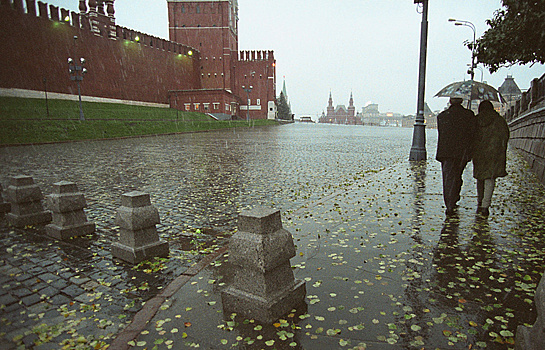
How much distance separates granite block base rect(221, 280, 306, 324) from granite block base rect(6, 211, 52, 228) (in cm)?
448

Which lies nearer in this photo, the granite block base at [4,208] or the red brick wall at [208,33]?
the granite block base at [4,208]

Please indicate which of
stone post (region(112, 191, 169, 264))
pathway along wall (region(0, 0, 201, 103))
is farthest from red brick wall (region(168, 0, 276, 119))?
stone post (region(112, 191, 169, 264))

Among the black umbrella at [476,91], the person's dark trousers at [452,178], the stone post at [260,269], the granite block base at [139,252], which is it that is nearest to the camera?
the stone post at [260,269]

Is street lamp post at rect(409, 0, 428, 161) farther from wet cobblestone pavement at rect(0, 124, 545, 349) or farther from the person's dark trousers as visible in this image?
the person's dark trousers

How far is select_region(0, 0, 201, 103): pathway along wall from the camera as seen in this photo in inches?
1323

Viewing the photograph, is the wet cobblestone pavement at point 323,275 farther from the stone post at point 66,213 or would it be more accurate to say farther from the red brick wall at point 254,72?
the red brick wall at point 254,72

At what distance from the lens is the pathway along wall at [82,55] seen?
33.6 m

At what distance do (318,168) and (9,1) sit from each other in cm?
3598

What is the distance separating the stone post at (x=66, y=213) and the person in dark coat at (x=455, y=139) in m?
5.87

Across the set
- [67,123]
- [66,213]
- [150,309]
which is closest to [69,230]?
[66,213]

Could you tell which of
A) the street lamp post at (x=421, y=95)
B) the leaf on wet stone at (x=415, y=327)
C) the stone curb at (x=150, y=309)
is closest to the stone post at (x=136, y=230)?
the stone curb at (x=150, y=309)

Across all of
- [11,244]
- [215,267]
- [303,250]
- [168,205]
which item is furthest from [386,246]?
[11,244]

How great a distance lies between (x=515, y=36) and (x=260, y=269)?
1224 centimetres

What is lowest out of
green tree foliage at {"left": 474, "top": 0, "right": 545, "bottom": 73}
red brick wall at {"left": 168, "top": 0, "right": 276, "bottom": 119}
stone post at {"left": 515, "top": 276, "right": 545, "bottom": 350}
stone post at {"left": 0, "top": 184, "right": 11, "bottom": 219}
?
stone post at {"left": 0, "top": 184, "right": 11, "bottom": 219}
